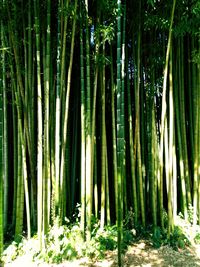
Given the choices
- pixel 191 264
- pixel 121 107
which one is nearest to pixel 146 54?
pixel 121 107

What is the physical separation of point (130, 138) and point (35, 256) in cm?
Answer: 175

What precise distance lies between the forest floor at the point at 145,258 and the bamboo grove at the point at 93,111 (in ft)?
0.83

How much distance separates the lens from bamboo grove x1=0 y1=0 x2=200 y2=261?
3133 mm

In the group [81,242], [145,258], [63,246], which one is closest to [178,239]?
[145,258]

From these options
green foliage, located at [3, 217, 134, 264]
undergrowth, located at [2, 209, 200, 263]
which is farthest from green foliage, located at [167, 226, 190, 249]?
green foliage, located at [3, 217, 134, 264]

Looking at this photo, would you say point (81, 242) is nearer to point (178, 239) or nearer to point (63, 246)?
point (63, 246)

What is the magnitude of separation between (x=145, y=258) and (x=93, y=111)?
5.64 ft

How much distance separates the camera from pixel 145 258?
314 cm

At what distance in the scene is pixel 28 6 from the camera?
3.24m

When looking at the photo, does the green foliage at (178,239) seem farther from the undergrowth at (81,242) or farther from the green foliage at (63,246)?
the green foliage at (63,246)

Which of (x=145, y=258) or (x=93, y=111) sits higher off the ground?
(x=93, y=111)

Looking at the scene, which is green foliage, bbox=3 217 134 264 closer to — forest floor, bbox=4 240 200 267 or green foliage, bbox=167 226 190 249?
forest floor, bbox=4 240 200 267

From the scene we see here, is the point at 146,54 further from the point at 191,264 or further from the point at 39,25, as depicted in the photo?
the point at 191,264

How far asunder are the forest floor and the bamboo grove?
253 millimetres
